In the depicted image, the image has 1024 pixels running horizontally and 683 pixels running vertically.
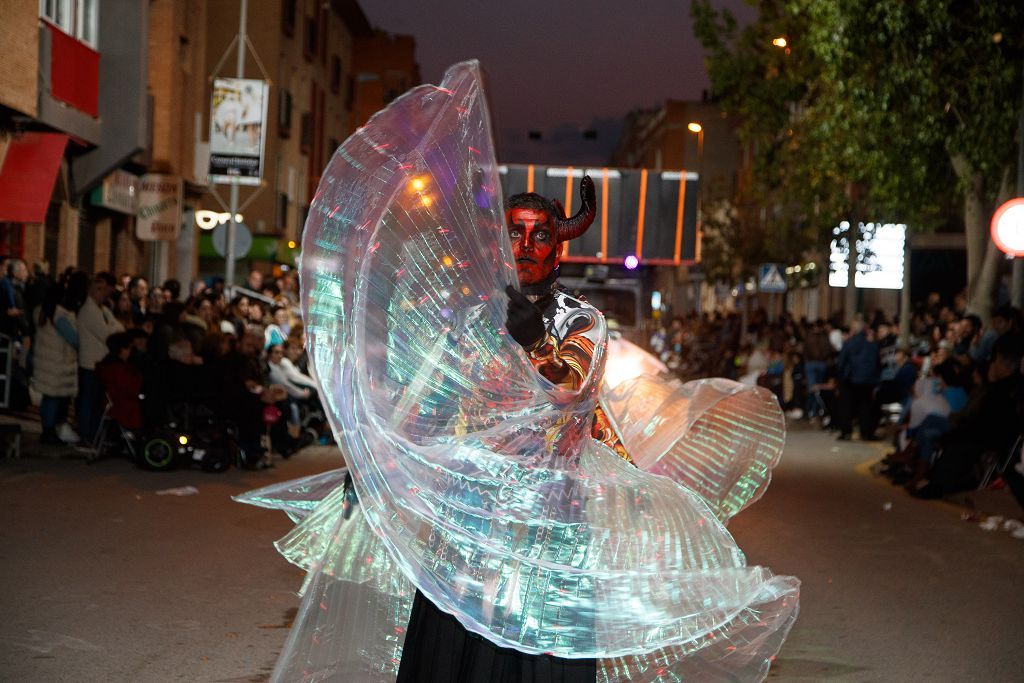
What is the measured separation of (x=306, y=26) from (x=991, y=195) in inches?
1163

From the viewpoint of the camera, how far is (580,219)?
4465 mm

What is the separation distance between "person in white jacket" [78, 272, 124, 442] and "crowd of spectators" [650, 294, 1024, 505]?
335 inches

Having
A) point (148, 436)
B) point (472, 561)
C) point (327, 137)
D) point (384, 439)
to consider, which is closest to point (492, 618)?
point (472, 561)

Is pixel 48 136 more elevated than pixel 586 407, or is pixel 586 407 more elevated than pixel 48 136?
pixel 48 136

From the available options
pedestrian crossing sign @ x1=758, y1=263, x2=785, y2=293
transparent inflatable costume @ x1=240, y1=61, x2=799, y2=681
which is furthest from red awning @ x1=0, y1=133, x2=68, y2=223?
pedestrian crossing sign @ x1=758, y1=263, x2=785, y2=293

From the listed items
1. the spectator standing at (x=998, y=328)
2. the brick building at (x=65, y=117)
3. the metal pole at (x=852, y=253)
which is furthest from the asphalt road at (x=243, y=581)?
the metal pole at (x=852, y=253)

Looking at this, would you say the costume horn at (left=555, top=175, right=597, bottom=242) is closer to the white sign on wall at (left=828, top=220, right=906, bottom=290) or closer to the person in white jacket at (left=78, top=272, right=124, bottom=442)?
the person in white jacket at (left=78, top=272, right=124, bottom=442)

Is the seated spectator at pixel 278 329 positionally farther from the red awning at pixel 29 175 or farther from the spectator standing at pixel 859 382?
the spectator standing at pixel 859 382

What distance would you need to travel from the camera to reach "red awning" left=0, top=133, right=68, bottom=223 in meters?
17.1

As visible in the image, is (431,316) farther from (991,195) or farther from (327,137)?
(327,137)

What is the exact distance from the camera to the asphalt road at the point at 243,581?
6.34 meters

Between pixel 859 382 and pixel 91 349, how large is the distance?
36.9 ft

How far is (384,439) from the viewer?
3766 millimetres

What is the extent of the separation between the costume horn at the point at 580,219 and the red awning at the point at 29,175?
45.1 feet
